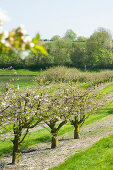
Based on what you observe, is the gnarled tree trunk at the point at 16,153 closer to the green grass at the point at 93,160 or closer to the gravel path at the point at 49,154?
the gravel path at the point at 49,154

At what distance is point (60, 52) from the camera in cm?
9850

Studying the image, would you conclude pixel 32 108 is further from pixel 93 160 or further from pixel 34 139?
pixel 34 139

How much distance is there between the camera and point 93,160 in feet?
32.4

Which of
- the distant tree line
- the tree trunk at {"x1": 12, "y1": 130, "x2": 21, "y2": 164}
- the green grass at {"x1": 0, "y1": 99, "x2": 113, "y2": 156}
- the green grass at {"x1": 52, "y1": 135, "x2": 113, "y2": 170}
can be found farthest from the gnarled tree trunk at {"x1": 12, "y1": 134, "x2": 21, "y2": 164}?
the distant tree line

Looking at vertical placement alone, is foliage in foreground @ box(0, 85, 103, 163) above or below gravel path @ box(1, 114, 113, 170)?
above

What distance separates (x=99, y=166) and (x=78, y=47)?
95507mm

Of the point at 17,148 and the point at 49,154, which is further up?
the point at 17,148

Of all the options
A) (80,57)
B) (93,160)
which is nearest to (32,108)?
(93,160)

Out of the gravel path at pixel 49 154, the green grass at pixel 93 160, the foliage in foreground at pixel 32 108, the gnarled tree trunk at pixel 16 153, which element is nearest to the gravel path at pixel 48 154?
the gravel path at pixel 49 154

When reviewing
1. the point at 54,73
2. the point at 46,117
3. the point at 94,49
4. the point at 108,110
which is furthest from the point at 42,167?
the point at 94,49

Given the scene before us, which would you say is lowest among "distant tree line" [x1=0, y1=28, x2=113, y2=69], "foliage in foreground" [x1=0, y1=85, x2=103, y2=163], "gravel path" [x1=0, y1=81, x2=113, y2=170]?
"gravel path" [x1=0, y1=81, x2=113, y2=170]

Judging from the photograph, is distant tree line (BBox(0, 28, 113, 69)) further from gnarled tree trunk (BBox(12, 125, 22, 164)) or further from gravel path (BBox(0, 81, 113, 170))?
gnarled tree trunk (BBox(12, 125, 22, 164))

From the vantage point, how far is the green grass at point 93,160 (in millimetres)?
9164

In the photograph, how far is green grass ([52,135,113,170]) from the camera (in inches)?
361
